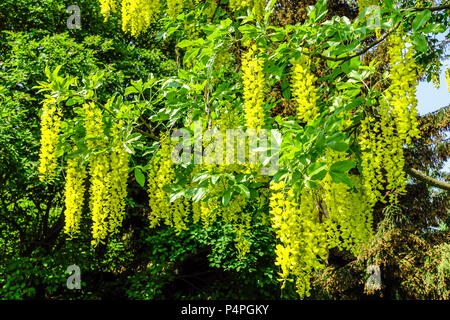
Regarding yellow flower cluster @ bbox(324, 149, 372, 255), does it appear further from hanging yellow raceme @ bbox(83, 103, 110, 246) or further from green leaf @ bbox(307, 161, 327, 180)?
hanging yellow raceme @ bbox(83, 103, 110, 246)

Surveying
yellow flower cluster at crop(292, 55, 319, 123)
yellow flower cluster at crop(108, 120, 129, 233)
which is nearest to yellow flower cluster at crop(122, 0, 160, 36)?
yellow flower cluster at crop(108, 120, 129, 233)

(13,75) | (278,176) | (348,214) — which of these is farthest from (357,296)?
(13,75)

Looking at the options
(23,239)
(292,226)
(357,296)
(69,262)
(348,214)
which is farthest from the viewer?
(357,296)

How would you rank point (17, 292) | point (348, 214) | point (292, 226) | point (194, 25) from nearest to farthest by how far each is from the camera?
1. point (292, 226)
2. point (348, 214)
3. point (194, 25)
4. point (17, 292)

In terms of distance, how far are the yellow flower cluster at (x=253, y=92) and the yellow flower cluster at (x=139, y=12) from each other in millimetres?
1746

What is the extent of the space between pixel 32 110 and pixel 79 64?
3.85 feet

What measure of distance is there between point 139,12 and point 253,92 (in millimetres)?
2063

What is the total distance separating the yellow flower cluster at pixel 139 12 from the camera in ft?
12.4

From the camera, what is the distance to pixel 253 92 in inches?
100

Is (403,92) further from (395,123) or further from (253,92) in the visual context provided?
(253,92)

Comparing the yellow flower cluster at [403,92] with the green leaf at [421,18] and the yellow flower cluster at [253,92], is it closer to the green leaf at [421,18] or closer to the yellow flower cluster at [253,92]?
the green leaf at [421,18]

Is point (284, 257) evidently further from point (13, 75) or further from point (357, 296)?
point (357, 296)

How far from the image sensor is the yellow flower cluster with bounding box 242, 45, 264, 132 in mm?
2465

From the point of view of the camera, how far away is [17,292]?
5656 millimetres
